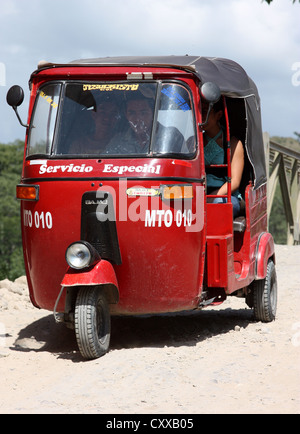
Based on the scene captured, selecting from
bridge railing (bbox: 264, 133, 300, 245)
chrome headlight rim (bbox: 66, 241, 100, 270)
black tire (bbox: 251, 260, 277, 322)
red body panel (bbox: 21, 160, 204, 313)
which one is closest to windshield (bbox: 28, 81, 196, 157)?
→ red body panel (bbox: 21, 160, 204, 313)

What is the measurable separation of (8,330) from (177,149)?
3027 mm

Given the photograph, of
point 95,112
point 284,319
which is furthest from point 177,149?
point 284,319

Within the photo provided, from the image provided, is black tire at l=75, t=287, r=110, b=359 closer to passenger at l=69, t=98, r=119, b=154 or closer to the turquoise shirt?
passenger at l=69, t=98, r=119, b=154

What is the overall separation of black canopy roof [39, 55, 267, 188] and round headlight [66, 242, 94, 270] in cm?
177

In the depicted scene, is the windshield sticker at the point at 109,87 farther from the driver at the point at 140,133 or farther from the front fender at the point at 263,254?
the front fender at the point at 263,254

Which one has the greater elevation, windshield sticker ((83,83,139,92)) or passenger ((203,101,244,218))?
windshield sticker ((83,83,139,92))

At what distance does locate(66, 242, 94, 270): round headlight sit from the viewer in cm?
679

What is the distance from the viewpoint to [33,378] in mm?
6531

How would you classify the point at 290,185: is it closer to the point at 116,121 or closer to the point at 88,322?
the point at 116,121

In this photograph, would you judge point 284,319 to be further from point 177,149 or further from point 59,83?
point 59,83

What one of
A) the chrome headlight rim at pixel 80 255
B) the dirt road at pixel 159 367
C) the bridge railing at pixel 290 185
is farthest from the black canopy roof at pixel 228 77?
the bridge railing at pixel 290 185

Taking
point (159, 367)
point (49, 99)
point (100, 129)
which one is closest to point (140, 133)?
point (100, 129)

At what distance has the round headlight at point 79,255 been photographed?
679cm

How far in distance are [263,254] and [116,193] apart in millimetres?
2549
